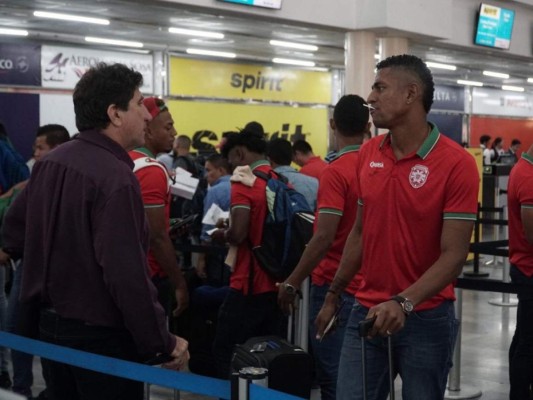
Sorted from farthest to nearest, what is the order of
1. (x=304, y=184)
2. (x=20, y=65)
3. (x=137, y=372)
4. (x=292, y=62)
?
1. (x=292, y=62)
2. (x=20, y=65)
3. (x=304, y=184)
4. (x=137, y=372)

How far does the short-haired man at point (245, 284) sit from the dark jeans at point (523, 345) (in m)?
1.38

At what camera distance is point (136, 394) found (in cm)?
317

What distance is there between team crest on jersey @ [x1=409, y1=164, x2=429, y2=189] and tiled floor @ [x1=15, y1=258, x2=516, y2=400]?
10.7 ft

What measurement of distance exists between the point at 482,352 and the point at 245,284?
3.39 m

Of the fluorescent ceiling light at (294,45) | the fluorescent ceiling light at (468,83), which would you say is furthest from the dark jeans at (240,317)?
the fluorescent ceiling light at (468,83)

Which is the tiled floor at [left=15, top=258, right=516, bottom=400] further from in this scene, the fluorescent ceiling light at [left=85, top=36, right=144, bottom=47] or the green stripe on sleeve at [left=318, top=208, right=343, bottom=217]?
the fluorescent ceiling light at [left=85, top=36, right=144, bottom=47]

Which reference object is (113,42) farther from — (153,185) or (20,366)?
(153,185)

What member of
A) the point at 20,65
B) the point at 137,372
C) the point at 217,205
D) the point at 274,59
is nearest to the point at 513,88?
the point at 274,59

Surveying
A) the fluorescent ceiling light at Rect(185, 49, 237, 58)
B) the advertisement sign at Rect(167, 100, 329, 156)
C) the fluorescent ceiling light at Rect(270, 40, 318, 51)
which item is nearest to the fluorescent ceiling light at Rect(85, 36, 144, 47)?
the fluorescent ceiling light at Rect(185, 49, 237, 58)

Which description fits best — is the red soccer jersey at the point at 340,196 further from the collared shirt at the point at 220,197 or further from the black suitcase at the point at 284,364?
the collared shirt at the point at 220,197

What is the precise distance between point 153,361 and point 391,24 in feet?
31.6

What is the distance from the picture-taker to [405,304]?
2945 mm

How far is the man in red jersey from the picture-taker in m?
4.64

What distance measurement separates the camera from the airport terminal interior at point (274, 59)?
1046cm
